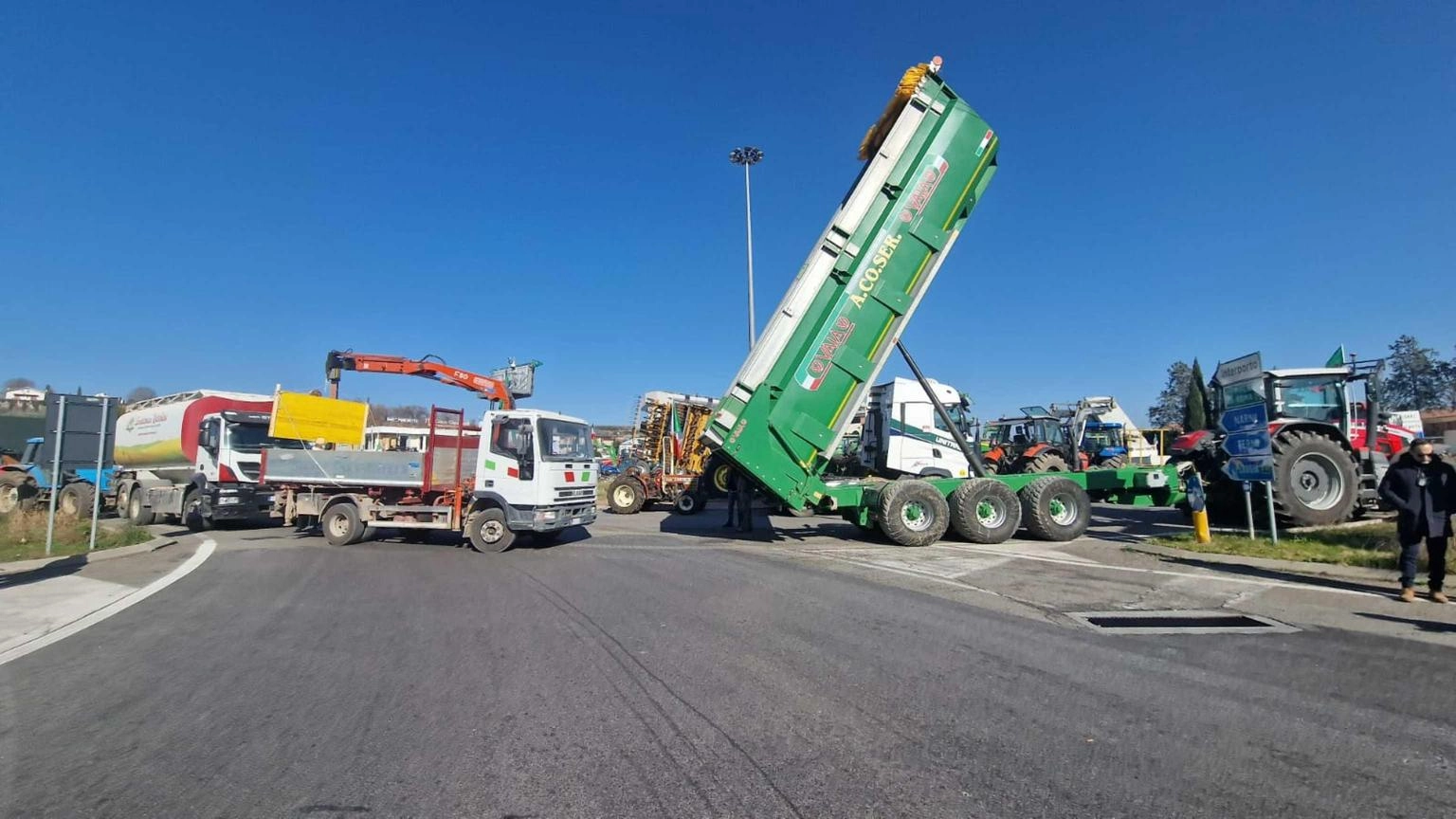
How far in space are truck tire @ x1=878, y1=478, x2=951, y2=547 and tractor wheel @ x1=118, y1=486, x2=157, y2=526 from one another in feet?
60.2

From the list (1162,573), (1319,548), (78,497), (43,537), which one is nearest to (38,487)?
(78,497)

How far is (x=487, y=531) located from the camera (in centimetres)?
1197

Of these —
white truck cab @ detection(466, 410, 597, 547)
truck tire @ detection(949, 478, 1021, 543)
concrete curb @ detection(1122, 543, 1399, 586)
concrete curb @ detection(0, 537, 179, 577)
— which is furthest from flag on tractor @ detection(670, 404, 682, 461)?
concrete curb @ detection(1122, 543, 1399, 586)

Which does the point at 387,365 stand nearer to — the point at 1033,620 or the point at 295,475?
the point at 295,475

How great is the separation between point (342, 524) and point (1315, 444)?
17100 mm

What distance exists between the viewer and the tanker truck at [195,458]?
1590 centimetres

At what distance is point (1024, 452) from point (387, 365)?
16321 millimetres

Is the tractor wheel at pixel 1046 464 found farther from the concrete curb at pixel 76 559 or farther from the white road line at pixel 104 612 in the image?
the concrete curb at pixel 76 559

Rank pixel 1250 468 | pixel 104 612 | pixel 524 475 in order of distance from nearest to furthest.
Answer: pixel 104 612 → pixel 1250 468 → pixel 524 475

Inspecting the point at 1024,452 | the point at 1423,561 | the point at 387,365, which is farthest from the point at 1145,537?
the point at 387,365

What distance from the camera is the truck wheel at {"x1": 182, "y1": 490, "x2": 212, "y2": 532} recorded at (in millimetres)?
15964

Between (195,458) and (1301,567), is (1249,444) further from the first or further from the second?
(195,458)

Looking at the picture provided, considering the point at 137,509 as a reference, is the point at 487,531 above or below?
above

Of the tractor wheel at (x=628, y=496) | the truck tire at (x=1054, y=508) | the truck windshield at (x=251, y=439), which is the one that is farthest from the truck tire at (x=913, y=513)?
the truck windshield at (x=251, y=439)
